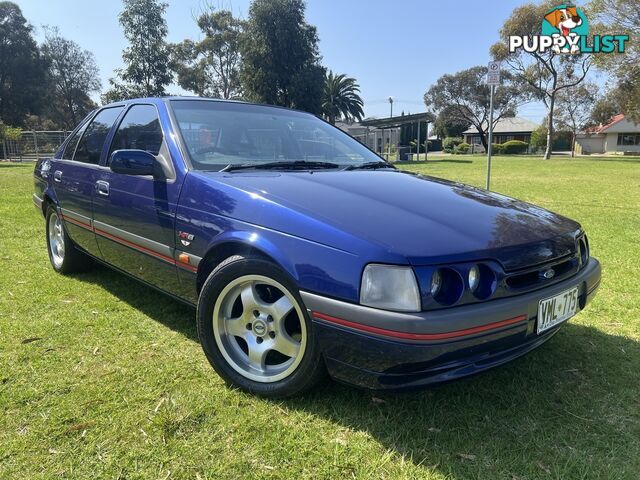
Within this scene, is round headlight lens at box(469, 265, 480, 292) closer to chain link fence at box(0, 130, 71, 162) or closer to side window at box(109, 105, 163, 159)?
side window at box(109, 105, 163, 159)

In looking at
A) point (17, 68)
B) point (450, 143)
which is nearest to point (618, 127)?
point (450, 143)

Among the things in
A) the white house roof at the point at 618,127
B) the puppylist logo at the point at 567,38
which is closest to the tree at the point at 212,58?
the puppylist logo at the point at 567,38

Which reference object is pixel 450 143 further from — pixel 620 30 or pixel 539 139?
pixel 620 30

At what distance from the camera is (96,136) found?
12.5ft

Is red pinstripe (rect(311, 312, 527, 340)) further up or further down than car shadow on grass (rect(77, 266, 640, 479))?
further up

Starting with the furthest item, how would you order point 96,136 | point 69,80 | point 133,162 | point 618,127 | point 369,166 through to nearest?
point 618,127 → point 69,80 → point 96,136 → point 369,166 → point 133,162

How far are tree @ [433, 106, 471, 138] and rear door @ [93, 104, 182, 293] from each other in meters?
57.2

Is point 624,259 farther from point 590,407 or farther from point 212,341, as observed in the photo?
point 212,341

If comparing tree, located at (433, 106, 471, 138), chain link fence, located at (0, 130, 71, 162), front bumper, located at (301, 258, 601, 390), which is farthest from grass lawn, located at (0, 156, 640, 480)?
tree, located at (433, 106, 471, 138)

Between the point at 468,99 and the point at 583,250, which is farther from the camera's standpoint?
the point at 468,99

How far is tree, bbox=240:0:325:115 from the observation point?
93.0ft

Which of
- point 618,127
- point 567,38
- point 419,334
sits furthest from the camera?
point 618,127

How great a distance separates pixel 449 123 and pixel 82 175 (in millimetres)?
60408

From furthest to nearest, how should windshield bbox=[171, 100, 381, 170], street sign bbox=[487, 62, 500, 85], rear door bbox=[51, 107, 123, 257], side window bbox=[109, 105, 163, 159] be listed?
street sign bbox=[487, 62, 500, 85], rear door bbox=[51, 107, 123, 257], side window bbox=[109, 105, 163, 159], windshield bbox=[171, 100, 381, 170]
